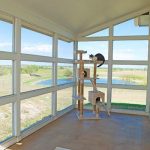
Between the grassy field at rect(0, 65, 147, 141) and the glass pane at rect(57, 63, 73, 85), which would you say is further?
the glass pane at rect(57, 63, 73, 85)

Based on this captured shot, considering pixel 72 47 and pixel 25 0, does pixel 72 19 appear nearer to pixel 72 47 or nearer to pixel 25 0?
pixel 72 47

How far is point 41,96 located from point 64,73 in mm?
1402

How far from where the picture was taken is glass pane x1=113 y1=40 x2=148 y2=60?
18.5ft

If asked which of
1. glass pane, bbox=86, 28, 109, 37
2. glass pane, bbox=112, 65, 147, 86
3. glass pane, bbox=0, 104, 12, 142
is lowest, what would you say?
glass pane, bbox=0, 104, 12, 142

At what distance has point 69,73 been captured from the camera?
19.5ft

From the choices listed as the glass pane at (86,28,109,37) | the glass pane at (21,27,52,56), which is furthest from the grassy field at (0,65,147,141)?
the glass pane at (86,28,109,37)

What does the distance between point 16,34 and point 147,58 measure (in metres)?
3.67

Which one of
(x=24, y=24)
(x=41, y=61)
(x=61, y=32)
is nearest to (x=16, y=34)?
(x=24, y=24)

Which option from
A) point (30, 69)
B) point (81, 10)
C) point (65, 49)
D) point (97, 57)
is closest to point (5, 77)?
point (30, 69)

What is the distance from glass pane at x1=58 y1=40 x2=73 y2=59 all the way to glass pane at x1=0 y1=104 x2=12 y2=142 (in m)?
2.21

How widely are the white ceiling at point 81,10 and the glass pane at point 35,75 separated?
3.23 ft

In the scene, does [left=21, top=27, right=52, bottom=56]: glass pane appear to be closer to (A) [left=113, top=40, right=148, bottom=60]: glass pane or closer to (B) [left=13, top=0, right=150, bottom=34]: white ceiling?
(B) [left=13, top=0, right=150, bottom=34]: white ceiling

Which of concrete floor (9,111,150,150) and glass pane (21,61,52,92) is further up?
glass pane (21,61,52,92)

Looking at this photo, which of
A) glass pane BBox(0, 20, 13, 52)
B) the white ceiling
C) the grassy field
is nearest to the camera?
glass pane BBox(0, 20, 13, 52)
